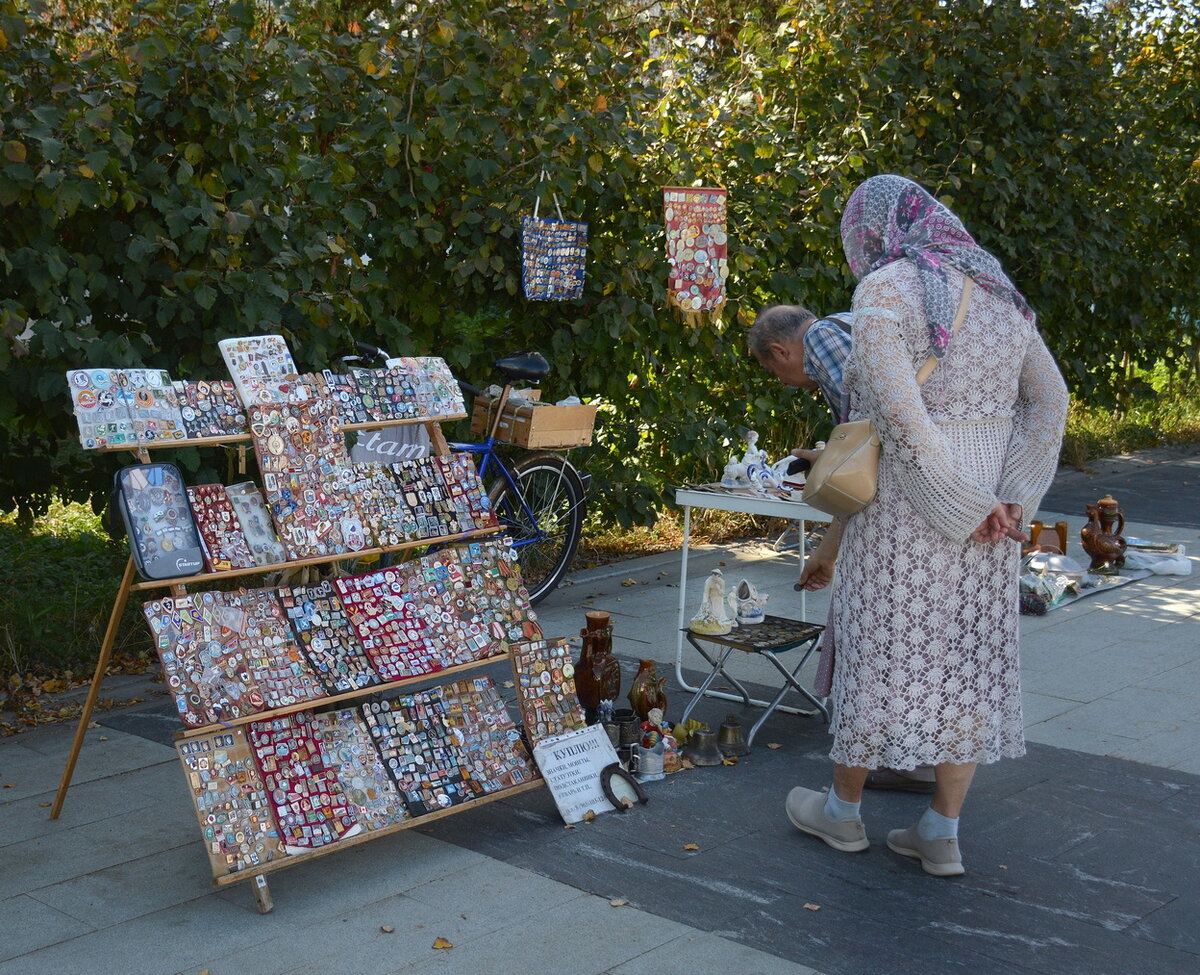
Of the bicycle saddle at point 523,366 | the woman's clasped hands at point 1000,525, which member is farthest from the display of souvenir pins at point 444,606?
the bicycle saddle at point 523,366

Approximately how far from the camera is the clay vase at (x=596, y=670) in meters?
4.48

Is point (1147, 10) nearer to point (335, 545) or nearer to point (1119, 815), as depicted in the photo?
point (1119, 815)

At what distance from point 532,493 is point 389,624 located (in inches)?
113

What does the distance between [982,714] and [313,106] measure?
4.00 meters

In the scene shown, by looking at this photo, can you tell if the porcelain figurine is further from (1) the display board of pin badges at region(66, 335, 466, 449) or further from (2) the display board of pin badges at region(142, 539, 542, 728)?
(1) the display board of pin badges at region(66, 335, 466, 449)

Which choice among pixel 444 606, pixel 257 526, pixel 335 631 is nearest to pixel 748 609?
pixel 444 606

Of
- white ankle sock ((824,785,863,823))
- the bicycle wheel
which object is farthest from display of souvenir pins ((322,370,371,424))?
the bicycle wheel

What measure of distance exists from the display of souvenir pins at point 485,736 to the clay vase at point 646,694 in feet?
1.84

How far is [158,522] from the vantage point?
3.55m

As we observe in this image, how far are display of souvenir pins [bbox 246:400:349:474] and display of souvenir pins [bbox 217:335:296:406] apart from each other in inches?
1.6

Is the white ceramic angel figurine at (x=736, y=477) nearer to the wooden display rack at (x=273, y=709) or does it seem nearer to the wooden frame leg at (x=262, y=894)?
the wooden display rack at (x=273, y=709)

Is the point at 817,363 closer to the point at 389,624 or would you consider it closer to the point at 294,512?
the point at 389,624

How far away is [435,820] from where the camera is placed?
389cm

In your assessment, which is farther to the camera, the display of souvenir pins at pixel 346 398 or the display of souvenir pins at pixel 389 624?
the display of souvenir pins at pixel 346 398
